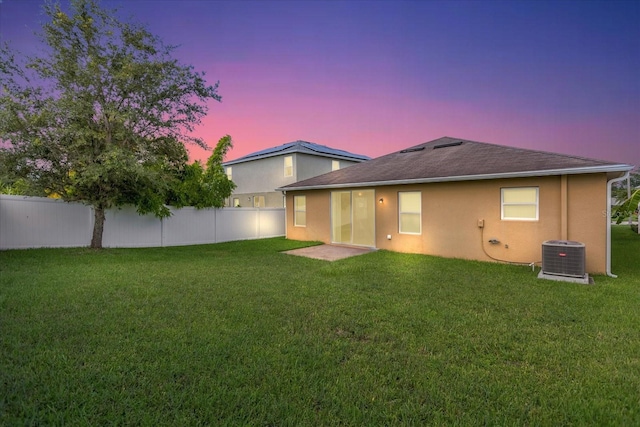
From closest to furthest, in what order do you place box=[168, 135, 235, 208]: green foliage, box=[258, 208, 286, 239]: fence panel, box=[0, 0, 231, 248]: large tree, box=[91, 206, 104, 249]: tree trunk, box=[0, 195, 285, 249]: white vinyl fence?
box=[0, 0, 231, 248]: large tree → box=[0, 195, 285, 249]: white vinyl fence → box=[91, 206, 104, 249]: tree trunk → box=[168, 135, 235, 208]: green foliage → box=[258, 208, 286, 239]: fence panel

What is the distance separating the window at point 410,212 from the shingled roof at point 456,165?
2.12 ft

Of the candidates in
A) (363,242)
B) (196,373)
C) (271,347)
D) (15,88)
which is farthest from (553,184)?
(15,88)

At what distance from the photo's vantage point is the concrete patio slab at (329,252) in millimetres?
9953

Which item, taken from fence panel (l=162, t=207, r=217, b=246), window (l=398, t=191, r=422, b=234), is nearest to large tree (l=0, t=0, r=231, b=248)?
fence panel (l=162, t=207, r=217, b=246)

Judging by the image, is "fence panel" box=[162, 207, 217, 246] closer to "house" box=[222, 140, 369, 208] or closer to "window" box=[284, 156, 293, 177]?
"house" box=[222, 140, 369, 208]

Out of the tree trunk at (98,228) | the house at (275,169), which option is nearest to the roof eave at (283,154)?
the house at (275,169)

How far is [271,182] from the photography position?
20.8 m

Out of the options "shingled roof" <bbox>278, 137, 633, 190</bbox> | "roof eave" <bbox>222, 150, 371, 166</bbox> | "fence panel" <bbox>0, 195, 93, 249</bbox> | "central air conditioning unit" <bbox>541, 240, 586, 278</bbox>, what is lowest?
"central air conditioning unit" <bbox>541, 240, 586, 278</bbox>

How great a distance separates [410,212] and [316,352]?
26.6 feet

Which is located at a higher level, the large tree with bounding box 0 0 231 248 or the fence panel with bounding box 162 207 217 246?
the large tree with bounding box 0 0 231 248

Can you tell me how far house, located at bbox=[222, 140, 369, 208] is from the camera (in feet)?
64.5

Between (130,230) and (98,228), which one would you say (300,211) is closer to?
(130,230)

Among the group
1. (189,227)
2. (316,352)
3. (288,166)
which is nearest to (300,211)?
(189,227)

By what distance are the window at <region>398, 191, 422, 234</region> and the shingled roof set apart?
0.65 m
